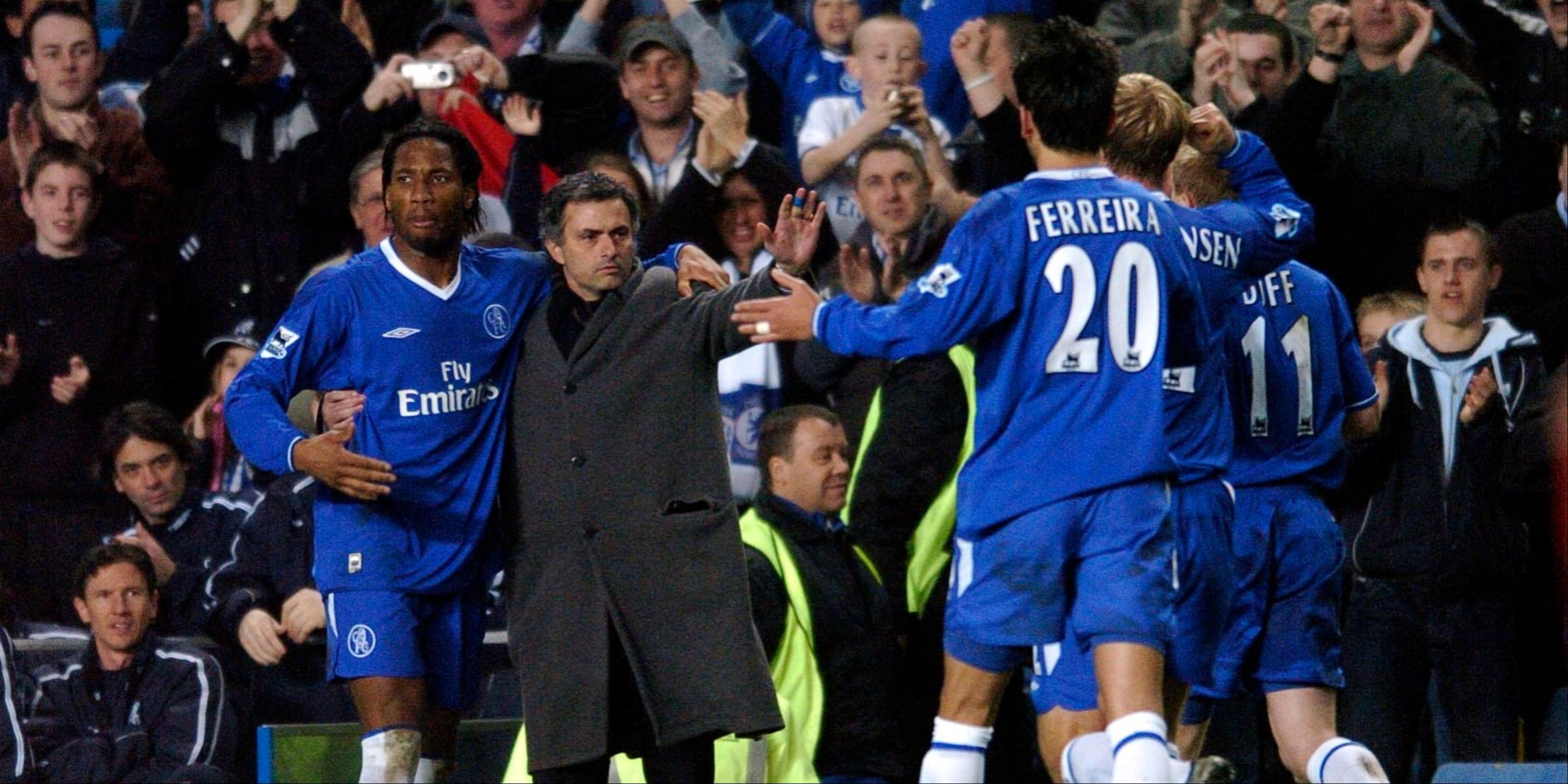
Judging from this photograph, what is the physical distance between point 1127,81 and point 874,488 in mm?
2528

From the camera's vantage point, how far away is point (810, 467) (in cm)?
845

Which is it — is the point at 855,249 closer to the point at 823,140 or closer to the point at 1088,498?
the point at 823,140

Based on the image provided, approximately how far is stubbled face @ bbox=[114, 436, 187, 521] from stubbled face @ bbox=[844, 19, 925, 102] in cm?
333

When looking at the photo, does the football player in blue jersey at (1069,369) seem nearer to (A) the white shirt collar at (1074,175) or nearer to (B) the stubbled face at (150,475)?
(A) the white shirt collar at (1074,175)

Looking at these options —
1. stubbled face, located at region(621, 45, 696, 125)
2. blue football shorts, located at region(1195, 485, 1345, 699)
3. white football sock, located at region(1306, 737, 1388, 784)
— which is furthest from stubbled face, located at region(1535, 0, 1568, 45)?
white football sock, located at region(1306, 737, 1388, 784)

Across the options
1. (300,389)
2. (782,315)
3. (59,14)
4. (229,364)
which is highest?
(59,14)

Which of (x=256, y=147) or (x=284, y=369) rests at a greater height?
(x=256, y=147)

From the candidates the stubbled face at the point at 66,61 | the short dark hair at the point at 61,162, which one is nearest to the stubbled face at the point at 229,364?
the short dark hair at the point at 61,162

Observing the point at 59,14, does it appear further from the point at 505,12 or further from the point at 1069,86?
the point at 1069,86

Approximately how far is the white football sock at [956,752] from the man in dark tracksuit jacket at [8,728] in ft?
10.6

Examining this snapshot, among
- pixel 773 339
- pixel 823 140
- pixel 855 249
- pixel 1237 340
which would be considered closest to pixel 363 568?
pixel 773 339

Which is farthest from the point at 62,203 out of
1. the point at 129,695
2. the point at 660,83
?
the point at 660,83

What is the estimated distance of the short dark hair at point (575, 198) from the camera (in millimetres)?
6633

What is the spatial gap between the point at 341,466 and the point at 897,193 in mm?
3485
